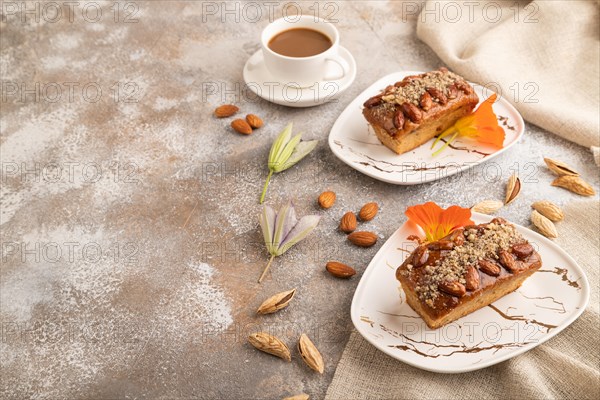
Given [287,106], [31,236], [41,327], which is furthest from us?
[287,106]

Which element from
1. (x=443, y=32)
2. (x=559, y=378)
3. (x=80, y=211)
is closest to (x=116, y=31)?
(x=80, y=211)

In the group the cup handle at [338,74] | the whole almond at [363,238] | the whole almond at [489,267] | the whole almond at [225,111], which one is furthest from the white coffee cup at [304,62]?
the whole almond at [489,267]

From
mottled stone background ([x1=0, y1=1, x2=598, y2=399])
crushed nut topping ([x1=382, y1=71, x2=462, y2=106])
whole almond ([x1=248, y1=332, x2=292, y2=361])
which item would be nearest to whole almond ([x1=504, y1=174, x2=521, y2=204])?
Result: mottled stone background ([x1=0, y1=1, x2=598, y2=399])

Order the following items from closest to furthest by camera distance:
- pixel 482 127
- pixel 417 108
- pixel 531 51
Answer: pixel 417 108 → pixel 482 127 → pixel 531 51

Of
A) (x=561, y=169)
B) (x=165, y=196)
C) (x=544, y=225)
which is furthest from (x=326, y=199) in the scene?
(x=561, y=169)

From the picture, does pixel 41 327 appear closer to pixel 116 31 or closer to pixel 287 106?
pixel 287 106

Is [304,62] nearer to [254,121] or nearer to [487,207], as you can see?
[254,121]

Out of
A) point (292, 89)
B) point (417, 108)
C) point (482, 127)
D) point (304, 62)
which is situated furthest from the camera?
point (292, 89)

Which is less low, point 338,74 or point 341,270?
point 338,74

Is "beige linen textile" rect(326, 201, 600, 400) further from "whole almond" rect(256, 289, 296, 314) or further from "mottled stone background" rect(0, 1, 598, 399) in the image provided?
"whole almond" rect(256, 289, 296, 314)
